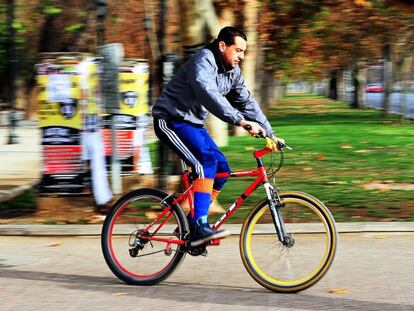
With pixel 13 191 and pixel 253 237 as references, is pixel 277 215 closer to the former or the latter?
pixel 253 237

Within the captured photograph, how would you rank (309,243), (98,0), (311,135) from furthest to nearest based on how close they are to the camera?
1. (311,135)
2. (98,0)
3. (309,243)

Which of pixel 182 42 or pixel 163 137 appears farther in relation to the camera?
pixel 182 42

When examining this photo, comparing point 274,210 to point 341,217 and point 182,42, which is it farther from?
point 182,42

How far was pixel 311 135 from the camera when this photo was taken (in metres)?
22.5

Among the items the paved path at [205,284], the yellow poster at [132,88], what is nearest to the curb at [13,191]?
the yellow poster at [132,88]

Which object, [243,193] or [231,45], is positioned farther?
[243,193]

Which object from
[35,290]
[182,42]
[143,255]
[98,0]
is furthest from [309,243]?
[98,0]

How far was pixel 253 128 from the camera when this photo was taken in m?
5.90

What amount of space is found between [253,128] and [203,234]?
2.83 ft

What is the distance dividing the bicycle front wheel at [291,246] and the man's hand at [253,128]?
48 centimetres

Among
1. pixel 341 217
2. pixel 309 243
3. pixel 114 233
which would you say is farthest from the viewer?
pixel 341 217

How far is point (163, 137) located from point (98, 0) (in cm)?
388

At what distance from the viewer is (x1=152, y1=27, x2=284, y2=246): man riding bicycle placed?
5.96m

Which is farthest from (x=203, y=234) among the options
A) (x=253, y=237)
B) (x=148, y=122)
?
(x=148, y=122)
